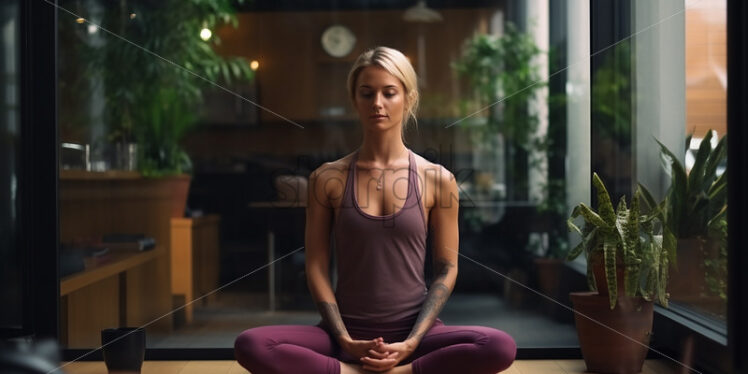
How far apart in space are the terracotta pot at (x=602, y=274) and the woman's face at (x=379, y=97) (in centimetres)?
83

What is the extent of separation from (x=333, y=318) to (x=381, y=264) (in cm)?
18

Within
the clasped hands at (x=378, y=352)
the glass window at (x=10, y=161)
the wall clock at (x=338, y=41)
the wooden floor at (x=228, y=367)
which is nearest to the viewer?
the clasped hands at (x=378, y=352)

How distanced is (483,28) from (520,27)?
127 mm

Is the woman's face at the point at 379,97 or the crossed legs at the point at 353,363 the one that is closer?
the crossed legs at the point at 353,363

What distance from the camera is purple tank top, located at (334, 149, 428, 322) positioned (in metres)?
1.93

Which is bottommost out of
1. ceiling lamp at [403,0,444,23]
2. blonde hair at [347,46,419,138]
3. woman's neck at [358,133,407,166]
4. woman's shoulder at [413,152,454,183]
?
woman's shoulder at [413,152,454,183]

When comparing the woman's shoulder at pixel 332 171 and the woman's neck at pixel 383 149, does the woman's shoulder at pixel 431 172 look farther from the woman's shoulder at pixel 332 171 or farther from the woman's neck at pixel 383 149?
the woman's shoulder at pixel 332 171

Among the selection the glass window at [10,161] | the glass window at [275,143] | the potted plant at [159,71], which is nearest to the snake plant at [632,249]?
the glass window at [275,143]

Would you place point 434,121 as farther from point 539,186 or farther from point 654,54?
point 654,54

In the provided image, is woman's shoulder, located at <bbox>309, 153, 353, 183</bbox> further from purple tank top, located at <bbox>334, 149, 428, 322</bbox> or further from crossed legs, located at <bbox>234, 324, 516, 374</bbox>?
crossed legs, located at <bbox>234, 324, 516, 374</bbox>

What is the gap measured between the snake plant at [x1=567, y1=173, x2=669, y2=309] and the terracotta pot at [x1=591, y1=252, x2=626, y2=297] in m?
0.02

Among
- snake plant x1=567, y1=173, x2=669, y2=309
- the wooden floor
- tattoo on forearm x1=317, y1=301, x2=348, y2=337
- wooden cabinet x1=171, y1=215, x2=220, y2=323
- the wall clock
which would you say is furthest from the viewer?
wooden cabinet x1=171, y1=215, x2=220, y2=323

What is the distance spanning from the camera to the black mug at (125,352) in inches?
89.0

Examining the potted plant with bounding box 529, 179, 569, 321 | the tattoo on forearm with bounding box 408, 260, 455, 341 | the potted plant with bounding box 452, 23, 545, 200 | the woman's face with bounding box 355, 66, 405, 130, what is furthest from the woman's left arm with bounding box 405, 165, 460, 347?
the potted plant with bounding box 529, 179, 569, 321
